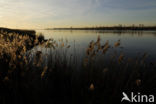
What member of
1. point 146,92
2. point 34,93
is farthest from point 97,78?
point 34,93

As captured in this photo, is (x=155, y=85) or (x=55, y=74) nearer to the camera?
(x=155, y=85)

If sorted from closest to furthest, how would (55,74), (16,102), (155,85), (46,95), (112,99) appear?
(16,102) < (112,99) < (46,95) < (155,85) < (55,74)

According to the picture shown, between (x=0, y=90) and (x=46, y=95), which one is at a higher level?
(x=0, y=90)

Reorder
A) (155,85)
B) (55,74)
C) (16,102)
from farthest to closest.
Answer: (55,74)
(155,85)
(16,102)

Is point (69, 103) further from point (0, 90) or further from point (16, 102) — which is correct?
point (0, 90)

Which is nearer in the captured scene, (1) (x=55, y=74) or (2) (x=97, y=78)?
(2) (x=97, y=78)

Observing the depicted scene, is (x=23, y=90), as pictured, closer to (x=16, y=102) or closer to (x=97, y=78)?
(x=16, y=102)

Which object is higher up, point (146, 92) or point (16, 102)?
point (16, 102)

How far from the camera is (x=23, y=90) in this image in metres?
2.84

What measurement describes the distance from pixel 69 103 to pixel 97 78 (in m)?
1.21

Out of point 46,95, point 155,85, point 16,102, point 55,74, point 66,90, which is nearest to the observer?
point 16,102

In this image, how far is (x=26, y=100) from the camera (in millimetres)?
Answer: 2670

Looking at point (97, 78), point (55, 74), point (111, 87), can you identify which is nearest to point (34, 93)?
point (55, 74)

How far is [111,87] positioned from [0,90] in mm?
3143
